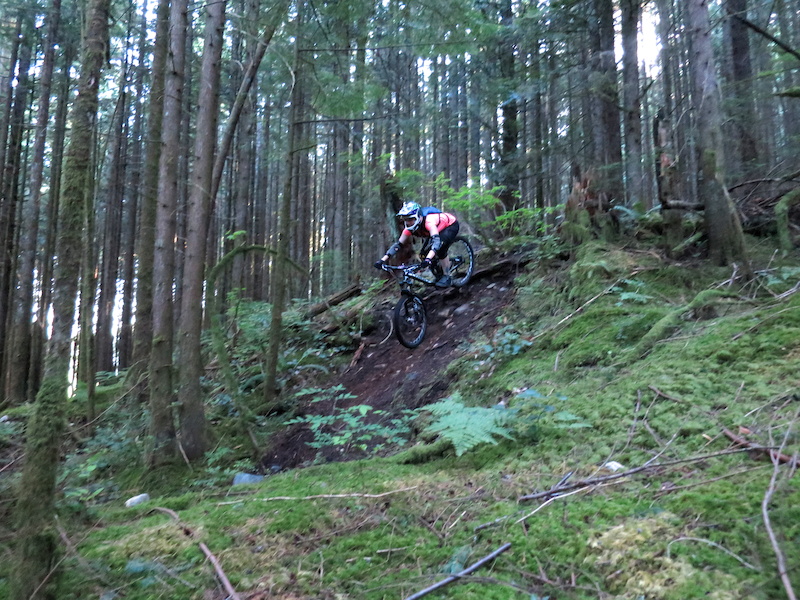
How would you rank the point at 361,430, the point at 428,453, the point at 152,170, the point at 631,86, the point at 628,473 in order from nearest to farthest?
1. the point at 628,473
2. the point at 428,453
3. the point at 361,430
4. the point at 152,170
5. the point at 631,86

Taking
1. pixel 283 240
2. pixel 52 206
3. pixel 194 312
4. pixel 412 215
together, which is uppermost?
pixel 52 206

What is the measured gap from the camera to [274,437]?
278 inches

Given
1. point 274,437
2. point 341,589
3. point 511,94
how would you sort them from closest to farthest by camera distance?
point 341,589, point 274,437, point 511,94

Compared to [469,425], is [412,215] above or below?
above

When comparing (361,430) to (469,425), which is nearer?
(469,425)

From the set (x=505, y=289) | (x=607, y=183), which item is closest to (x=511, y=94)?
(x=607, y=183)

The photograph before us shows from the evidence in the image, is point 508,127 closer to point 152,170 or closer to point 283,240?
point 283,240

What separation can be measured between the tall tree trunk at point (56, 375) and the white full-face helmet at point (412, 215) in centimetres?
559

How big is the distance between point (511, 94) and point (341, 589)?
40.5 feet

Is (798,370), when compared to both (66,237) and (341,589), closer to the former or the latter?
(341,589)

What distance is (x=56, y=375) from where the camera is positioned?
2.40m

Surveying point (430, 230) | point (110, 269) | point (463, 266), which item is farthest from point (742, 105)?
point (110, 269)

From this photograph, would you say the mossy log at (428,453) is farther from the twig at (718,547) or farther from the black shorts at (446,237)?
the black shorts at (446,237)

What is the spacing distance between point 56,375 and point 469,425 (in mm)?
2551
